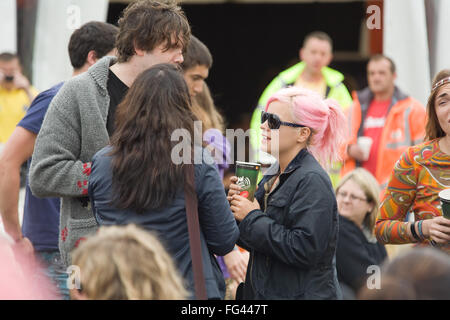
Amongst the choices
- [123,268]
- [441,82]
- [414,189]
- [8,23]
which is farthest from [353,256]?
[8,23]

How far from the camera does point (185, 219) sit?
2.66 metres

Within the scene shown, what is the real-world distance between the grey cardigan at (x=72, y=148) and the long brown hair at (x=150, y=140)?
1.31ft

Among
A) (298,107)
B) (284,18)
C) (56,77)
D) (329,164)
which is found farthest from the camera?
(284,18)

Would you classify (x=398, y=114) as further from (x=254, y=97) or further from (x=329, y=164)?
(x=254, y=97)

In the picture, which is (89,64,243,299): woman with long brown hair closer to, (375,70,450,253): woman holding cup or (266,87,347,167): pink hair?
(266,87,347,167): pink hair

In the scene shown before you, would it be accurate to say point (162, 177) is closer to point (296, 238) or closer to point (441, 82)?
point (296, 238)

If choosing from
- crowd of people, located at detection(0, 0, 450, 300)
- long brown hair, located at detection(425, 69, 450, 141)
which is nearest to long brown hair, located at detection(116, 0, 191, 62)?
crowd of people, located at detection(0, 0, 450, 300)

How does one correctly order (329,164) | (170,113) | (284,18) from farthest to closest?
(284,18) → (329,164) → (170,113)

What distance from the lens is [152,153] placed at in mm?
2646

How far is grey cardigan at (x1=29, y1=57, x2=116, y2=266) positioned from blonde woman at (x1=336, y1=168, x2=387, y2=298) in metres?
2.06

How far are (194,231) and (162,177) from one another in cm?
23

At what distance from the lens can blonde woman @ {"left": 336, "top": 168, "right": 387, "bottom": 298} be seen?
15.3 ft

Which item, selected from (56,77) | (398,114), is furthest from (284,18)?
(56,77)
